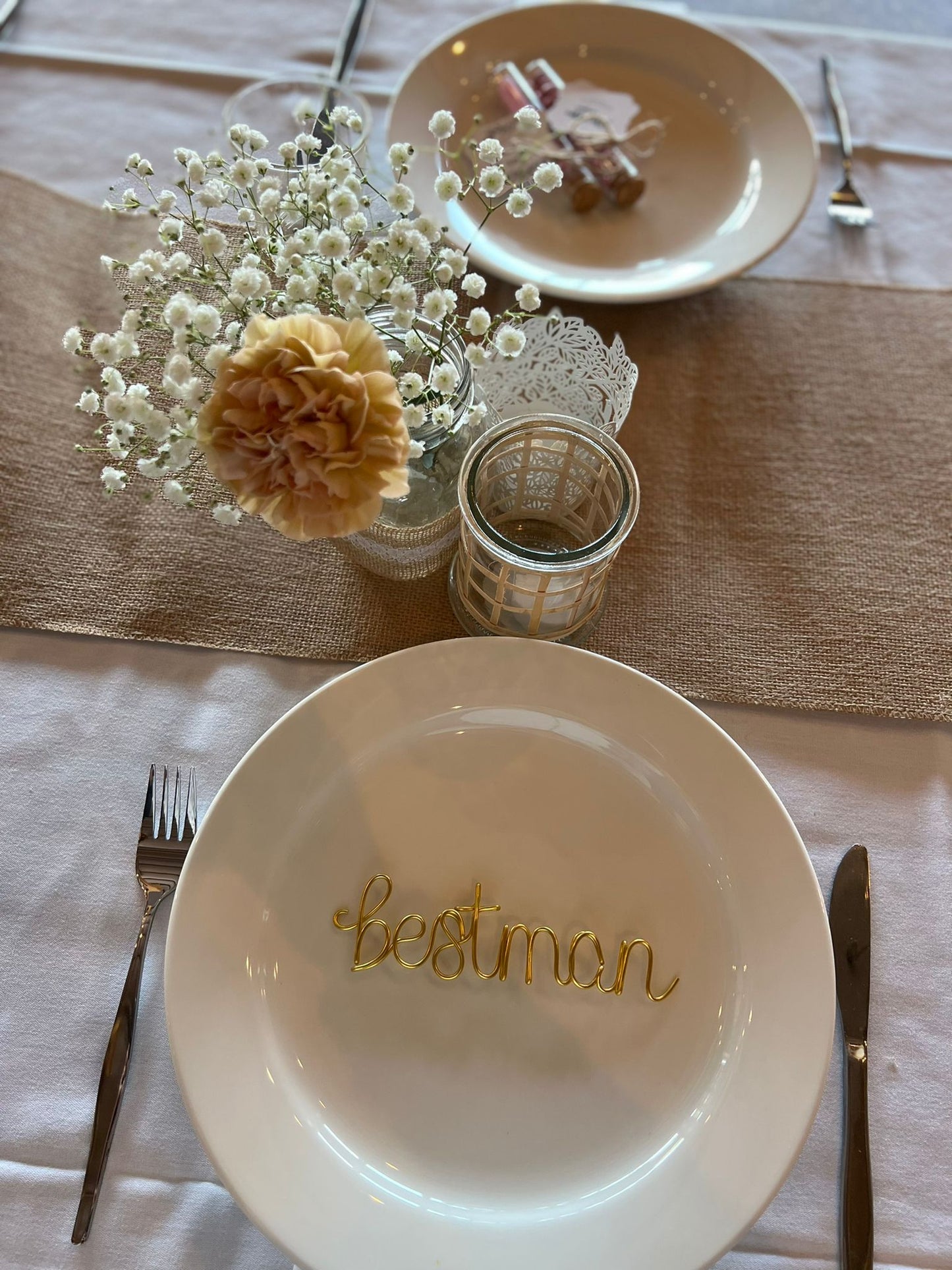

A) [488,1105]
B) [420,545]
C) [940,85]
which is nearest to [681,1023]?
[488,1105]

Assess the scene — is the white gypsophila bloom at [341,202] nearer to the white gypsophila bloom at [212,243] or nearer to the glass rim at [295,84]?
the white gypsophila bloom at [212,243]

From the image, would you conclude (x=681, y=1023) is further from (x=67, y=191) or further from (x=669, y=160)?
(x=67, y=191)

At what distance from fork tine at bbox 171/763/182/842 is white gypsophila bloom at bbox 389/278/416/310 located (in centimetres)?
37

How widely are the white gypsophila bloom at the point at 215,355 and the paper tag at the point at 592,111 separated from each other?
584 mm

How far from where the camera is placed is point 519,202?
0.46 m

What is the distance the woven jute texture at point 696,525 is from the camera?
2.17 feet

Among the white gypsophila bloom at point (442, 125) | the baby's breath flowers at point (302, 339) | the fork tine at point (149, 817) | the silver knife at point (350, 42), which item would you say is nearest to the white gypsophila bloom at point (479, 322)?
the baby's breath flowers at point (302, 339)

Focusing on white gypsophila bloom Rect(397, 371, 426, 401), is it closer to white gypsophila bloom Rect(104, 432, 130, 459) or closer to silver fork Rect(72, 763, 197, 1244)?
white gypsophila bloom Rect(104, 432, 130, 459)

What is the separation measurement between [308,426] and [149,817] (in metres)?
0.35

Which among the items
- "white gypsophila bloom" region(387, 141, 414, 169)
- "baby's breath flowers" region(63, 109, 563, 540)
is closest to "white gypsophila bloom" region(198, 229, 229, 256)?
"baby's breath flowers" region(63, 109, 563, 540)

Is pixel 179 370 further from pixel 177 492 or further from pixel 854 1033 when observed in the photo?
pixel 854 1033

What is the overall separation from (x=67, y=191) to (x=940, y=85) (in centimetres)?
101

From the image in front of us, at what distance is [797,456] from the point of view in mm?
755

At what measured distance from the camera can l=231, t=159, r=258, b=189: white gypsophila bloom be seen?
1.53ft
